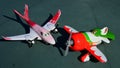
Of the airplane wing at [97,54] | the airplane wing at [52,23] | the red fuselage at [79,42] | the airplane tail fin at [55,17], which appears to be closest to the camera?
the airplane wing at [97,54]

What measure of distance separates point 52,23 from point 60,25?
Result: 78 centimetres

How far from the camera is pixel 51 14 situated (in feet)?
56.5

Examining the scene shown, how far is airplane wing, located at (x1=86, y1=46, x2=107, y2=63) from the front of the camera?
12.8 metres

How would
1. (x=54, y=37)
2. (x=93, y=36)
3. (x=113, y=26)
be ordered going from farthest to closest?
(x=113, y=26), (x=54, y=37), (x=93, y=36)

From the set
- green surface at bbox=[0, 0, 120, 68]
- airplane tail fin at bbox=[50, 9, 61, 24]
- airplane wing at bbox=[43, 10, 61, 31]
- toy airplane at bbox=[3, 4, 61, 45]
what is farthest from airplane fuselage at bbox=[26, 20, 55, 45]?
airplane tail fin at bbox=[50, 9, 61, 24]

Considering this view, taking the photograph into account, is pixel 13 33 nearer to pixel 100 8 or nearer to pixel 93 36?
pixel 93 36

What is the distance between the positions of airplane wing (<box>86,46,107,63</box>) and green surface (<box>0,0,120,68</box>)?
0.57m

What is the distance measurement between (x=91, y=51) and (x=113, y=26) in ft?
12.5

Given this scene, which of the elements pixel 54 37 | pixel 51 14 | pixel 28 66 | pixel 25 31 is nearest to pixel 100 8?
pixel 51 14

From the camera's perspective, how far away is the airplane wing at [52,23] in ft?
50.3

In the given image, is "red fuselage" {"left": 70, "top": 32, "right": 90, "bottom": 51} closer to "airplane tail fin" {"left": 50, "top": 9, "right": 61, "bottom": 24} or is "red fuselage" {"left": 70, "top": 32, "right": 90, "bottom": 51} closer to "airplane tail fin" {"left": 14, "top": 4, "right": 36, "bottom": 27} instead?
"airplane tail fin" {"left": 50, "top": 9, "right": 61, "bottom": 24}

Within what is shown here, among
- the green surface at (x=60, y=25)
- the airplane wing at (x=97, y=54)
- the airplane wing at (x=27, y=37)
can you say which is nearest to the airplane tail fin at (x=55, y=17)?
the green surface at (x=60, y=25)

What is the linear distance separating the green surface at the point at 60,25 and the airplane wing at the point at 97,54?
0.57m

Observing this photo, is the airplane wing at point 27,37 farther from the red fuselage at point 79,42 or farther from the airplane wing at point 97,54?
the airplane wing at point 97,54
